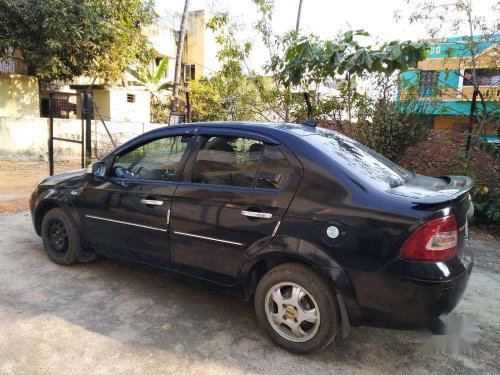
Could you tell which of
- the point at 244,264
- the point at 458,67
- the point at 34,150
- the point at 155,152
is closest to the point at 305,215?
the point at 244,264

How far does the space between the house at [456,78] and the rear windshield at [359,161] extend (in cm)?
422

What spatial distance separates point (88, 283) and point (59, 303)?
17.4 inches

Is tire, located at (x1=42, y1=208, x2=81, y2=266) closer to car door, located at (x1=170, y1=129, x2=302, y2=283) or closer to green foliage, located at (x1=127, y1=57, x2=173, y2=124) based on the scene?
car door, located at (x1=170, y1=129, x2=302, y2=283)

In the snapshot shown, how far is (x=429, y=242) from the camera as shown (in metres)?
2.40

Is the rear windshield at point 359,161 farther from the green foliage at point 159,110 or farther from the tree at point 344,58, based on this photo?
the green foliage at point 159,110

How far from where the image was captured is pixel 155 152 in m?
3.71

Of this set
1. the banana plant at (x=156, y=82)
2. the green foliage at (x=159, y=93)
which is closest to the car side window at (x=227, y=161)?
the banana plant at (x=156, y=82)

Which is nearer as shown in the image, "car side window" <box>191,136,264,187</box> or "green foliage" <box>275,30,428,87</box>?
"car side window" <box>191,136,264,187</box>

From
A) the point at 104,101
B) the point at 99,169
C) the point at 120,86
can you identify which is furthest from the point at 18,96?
the point at 99,169

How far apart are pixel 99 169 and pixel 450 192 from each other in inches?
119

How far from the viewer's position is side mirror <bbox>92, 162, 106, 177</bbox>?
3848 millimetres

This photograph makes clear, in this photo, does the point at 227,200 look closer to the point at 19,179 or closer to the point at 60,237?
the point at 60,237

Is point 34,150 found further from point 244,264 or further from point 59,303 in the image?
point 244,264

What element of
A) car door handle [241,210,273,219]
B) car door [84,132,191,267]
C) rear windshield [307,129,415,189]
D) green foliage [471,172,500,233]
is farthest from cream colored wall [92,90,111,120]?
car door handle [241,210,273,219]
